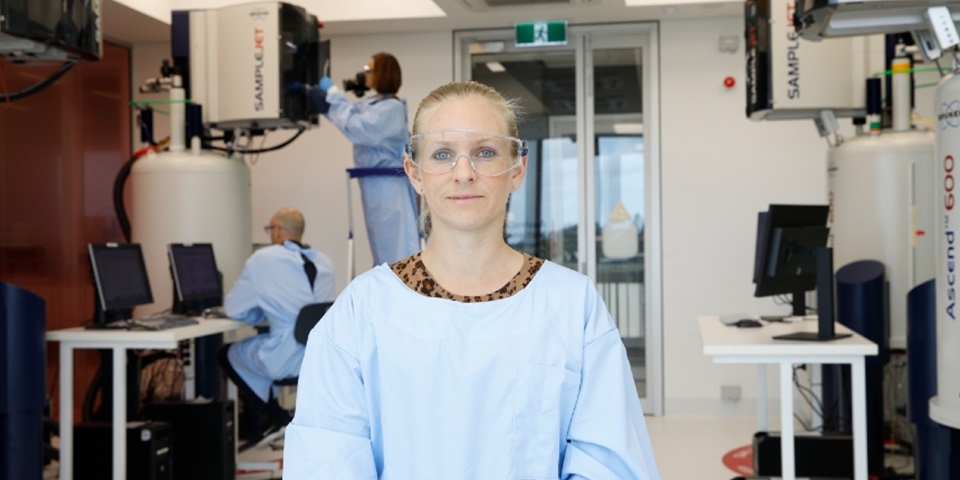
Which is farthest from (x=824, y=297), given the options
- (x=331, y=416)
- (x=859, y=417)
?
(x=331, y=416)

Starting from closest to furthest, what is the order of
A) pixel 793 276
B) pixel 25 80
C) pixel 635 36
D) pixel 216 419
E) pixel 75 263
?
pixel 793 276, pixel 216 419, pixel 25 80, pixel 75 263, pixel 635 36

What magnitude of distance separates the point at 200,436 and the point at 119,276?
80 cm

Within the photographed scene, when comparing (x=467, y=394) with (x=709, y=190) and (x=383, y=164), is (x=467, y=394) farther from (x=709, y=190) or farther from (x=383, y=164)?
(x=709, y=190)

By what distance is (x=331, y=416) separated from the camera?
1.59m

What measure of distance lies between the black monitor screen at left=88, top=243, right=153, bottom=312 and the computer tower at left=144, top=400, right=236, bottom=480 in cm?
50

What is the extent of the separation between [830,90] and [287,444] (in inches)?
153

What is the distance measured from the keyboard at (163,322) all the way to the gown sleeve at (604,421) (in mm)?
3127

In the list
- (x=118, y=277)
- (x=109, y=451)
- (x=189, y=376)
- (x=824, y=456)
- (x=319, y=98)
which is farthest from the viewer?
(x=319, y=98)

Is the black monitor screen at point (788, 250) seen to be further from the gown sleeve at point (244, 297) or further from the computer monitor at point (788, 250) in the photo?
the gown sleeve at point (244, 297)

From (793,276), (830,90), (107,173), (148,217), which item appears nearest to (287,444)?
(793,276)

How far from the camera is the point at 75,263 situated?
6.48m

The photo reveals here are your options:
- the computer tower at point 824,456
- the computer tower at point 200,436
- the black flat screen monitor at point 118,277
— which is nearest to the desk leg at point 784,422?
the computer tower at point 824,456

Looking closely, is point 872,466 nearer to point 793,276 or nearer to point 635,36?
point 793,276

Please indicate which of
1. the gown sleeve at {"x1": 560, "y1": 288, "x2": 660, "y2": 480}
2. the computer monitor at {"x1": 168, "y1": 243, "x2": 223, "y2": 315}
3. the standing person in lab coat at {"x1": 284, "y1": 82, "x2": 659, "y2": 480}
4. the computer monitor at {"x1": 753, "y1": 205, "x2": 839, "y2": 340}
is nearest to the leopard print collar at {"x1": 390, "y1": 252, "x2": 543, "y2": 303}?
the standing person in lab coat at {"x1": 284, "y1": 82, "x2": 659, "y2": 480}
